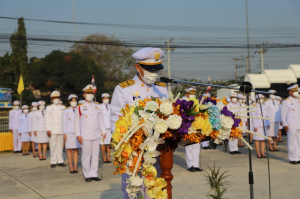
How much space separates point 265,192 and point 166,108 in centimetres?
493

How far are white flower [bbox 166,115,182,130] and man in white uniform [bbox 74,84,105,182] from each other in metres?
6.31

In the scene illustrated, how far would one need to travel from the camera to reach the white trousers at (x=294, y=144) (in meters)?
10.4

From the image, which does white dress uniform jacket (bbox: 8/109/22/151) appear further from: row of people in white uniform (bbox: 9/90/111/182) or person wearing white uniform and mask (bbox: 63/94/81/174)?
person wearing white uniform and mask (bbox: 63/94/81/174)

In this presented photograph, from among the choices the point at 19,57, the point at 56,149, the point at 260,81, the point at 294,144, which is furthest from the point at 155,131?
the point at 19,57

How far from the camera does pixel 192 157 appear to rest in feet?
31.2

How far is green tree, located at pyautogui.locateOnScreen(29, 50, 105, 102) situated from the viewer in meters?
41.9

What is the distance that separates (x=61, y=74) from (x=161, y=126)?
4085 centimetres

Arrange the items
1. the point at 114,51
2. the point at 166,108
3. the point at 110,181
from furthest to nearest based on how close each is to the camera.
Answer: the point at 114,51 → the point at 110,181 → the point at 166,108

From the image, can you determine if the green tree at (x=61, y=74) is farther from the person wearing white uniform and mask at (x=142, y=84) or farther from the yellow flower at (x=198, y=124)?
the yellow flower at (x=198, y=124)

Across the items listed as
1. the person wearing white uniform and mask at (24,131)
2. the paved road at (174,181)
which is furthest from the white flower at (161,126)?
the person wearing white uniform and mask at (24,131)

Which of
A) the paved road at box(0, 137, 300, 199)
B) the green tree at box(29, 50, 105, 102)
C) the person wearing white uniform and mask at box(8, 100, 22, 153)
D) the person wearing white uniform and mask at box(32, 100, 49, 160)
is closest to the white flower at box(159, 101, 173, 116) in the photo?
the paved road at box(0, 137, 300, 199)

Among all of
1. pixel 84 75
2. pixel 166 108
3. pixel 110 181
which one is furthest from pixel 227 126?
pixel 84 75

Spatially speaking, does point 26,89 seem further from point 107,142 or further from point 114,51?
point 107,142

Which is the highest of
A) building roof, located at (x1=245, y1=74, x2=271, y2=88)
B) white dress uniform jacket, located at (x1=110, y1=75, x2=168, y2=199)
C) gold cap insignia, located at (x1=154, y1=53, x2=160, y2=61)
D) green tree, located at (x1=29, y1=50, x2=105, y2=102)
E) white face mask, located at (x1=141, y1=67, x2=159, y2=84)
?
green tree, located at (x1=29, y1=50, x2=105, y2=102)
